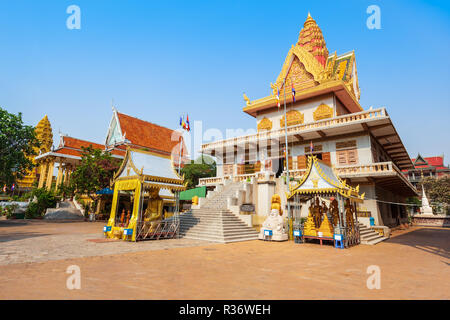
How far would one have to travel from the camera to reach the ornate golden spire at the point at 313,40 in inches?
1091

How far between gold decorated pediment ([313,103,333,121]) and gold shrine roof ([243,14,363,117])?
1.35m

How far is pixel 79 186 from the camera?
83.0 feet

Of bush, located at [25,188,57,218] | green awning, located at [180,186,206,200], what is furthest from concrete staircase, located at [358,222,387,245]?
bush, located at [25,188,57,218]

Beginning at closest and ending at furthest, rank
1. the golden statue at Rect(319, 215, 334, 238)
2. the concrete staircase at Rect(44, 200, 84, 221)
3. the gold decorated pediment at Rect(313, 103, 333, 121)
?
the golden statue at Rect(319, 215, 334, 238)
the gold decorated pediment at Rect(313, 103, 333, 121)
the concrete staircase at Rect(44, 200, 84, 221)

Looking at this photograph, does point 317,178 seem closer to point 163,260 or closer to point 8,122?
point 163,260

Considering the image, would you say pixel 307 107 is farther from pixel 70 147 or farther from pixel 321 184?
pixel 70 147

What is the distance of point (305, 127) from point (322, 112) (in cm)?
306

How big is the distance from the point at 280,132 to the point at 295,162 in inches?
124

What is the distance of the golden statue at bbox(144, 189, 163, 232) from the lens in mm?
12567

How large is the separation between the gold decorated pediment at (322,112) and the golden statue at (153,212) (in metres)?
16.5

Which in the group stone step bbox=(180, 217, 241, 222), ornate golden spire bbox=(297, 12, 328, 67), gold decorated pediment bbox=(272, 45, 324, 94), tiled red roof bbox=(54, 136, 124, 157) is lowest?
stone step bbox=(180, 217, 241, 222)

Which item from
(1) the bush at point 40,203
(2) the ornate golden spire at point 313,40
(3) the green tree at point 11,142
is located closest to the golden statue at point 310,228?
(2) the ornate golden spire at point 313,40

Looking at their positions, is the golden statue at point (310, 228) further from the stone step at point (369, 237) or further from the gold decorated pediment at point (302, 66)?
the gold decorated pediment at point (302, 66)

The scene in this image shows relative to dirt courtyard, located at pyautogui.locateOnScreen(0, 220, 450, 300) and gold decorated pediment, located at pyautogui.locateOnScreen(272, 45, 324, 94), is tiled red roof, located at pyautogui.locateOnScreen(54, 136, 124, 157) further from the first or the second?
dirt courtyard, located at pyautogui.locateOnScreen(0, 220, 450, 300)
